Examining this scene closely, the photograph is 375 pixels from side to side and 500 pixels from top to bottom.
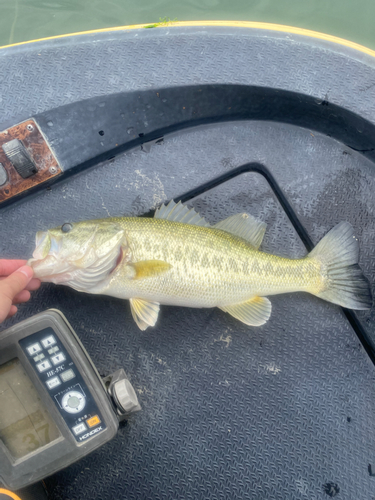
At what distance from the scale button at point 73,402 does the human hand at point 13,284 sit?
0.39m

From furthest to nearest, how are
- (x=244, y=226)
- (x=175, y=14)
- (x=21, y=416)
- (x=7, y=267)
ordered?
(x=175, y=14), (x=244, y=226), (x=7, y=267), (x=21, y=416)

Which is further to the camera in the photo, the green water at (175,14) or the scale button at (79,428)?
the green water at (175,14)

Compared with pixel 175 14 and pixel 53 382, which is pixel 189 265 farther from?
pixel 175 14

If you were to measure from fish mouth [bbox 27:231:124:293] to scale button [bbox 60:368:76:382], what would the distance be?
425 millimetres

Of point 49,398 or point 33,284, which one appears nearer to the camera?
point 49,398

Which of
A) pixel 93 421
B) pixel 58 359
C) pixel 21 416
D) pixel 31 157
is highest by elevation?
pixel 31 157

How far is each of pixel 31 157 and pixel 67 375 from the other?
3.68 ft

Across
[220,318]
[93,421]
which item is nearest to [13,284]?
[93,421]

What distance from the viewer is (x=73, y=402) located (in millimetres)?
1304

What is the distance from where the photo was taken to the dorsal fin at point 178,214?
1.72 meters

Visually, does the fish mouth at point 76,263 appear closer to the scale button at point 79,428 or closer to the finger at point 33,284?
the finger at point 33,284

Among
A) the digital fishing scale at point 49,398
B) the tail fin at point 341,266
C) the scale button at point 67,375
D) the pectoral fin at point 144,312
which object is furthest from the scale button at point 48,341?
the tail fin at point 341,266

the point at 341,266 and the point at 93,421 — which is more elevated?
the point at 93,421

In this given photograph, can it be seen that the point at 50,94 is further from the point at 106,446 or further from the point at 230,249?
the point at 106,446
